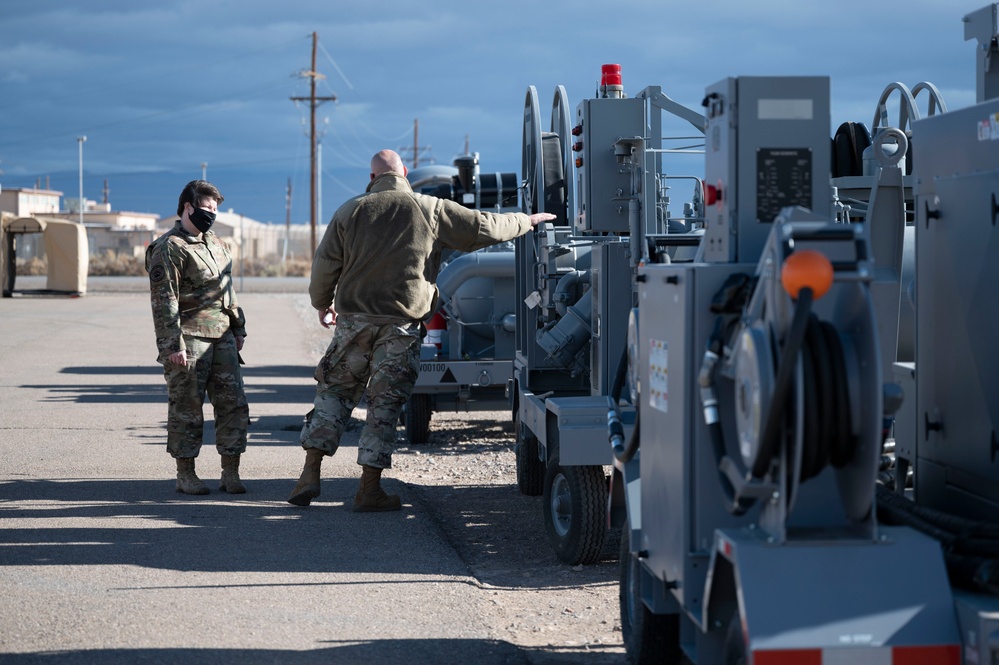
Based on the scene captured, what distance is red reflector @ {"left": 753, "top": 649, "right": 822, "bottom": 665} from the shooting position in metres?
3.13

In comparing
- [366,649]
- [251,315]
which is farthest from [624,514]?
[251,315]

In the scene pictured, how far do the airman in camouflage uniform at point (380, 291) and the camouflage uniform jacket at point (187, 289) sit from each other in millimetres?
851

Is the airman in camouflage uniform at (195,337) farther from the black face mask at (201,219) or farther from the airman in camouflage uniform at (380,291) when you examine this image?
the airman in camouflage uniform at (380,291)

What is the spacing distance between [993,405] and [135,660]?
3.28 metres

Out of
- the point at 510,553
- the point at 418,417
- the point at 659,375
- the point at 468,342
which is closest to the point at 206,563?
the point at 510,553

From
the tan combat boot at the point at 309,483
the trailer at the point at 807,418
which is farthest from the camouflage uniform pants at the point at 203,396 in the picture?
the trailer at the point at 807,418

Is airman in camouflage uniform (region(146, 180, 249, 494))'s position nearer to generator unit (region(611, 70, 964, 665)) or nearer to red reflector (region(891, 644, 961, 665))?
generator unit (region(611, 70, 964, 665))

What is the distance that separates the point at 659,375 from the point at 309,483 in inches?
165

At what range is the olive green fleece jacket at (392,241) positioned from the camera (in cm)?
747

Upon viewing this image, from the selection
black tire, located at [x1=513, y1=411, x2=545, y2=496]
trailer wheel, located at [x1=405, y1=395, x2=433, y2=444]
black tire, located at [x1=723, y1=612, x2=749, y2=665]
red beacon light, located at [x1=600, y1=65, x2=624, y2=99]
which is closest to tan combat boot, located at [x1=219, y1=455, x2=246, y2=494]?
black tire, located at [x1=513, y1=411, x2=545, y2=496]

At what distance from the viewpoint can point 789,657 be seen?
314 centimetres

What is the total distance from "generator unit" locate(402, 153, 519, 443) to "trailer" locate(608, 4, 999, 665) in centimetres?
561

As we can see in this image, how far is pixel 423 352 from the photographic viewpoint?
10.7 m

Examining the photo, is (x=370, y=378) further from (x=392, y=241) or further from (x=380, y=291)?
(x=392, y=241)
